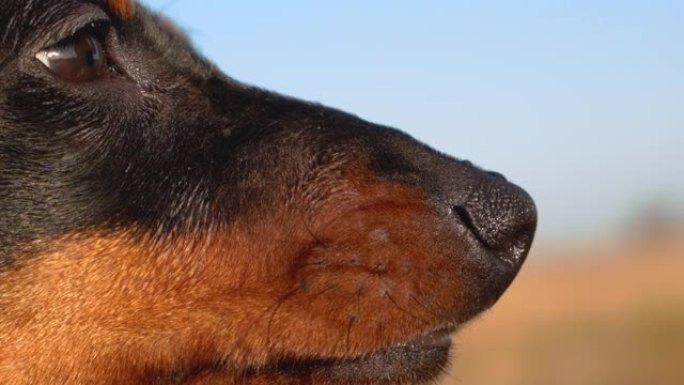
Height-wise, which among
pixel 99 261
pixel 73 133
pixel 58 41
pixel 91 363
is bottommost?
pixel 91 363

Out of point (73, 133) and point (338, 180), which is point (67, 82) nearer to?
point (73, 133)

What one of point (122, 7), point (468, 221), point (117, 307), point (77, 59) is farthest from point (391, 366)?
point (122, 7)

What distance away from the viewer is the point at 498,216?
5.53 metres

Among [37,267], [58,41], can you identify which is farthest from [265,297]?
[58,41]

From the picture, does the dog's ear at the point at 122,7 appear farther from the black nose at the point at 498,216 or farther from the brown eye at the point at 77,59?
the black nose at the point at 498,216

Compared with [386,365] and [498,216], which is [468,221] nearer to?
[498,216]

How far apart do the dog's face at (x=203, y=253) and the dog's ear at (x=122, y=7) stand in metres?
0.15

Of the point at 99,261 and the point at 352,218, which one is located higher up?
the point at 352,218

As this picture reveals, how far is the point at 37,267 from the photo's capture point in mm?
5363

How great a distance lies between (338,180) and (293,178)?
21cm

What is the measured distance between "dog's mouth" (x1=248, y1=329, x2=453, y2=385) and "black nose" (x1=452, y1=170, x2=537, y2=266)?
45cm

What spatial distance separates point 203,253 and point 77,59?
1.06 meters

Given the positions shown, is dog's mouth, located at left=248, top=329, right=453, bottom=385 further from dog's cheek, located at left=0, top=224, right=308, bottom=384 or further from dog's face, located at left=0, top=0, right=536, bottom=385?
dog's cheek, located at left=0, top=224, right=308, bottom=384

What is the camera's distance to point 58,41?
547 centimetres
